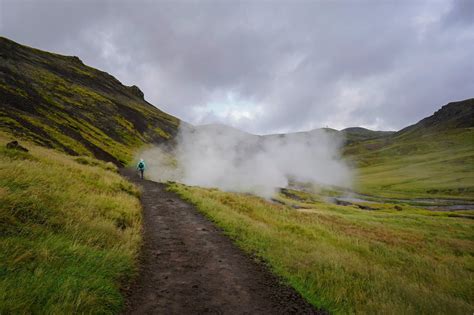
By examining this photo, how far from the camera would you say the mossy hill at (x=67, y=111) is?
41656 millimetres

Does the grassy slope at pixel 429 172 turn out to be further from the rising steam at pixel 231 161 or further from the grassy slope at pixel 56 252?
the grassy slope at pixel 56 252

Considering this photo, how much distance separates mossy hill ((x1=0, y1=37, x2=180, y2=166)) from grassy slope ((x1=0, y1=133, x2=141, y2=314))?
106ft

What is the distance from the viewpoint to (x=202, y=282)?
6.26m

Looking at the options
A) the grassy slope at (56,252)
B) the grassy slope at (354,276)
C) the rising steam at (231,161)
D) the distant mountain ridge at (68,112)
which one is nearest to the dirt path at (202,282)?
the grassy slope at (56,252)

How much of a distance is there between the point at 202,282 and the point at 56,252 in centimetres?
331

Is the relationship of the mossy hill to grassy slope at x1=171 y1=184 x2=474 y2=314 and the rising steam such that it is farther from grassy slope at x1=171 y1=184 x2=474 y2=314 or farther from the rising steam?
grassy slope at x1=171 y1=184 x2=474 y2=314

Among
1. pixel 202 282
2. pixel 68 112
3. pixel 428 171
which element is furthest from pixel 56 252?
pixel 428 171

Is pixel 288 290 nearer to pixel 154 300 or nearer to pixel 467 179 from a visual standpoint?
pixel 154 300

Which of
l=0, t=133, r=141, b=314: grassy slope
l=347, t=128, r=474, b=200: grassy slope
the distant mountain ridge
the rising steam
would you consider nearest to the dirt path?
l=0, t=133, r=141, b=314: grassy slope

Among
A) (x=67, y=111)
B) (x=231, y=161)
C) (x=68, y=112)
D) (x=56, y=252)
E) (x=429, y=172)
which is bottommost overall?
(x=56, y=252)

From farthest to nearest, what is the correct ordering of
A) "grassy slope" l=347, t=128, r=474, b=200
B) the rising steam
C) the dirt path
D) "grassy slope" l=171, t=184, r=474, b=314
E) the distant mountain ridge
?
"grassy slope" l=347, t=128, r=474, b=200
the rising steam
the distant mountain ridge
"grassy slope" l=171, t=184, r=474, b=314
the dirt path

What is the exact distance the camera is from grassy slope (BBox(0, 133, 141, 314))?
418 centimetres

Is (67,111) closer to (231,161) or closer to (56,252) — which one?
(231,161)

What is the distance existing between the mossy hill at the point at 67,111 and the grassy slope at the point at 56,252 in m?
32.2
